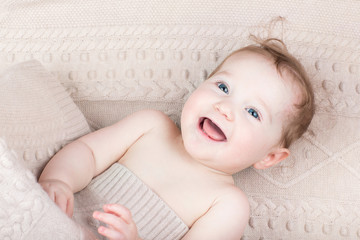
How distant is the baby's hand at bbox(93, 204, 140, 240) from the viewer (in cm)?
92

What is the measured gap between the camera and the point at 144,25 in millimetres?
1472

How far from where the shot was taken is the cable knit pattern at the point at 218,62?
136 cm

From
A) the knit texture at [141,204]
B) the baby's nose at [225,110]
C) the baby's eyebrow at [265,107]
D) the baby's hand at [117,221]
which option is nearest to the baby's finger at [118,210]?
the baby's hand at [117,221]

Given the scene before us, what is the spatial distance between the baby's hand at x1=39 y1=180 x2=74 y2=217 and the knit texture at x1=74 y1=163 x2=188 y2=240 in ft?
0.38

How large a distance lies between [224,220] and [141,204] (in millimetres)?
226

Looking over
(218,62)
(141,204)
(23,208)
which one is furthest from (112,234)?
(218,62)

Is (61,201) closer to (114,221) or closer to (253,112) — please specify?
(114,221)

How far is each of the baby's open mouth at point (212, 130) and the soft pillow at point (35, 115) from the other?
349 millimetres

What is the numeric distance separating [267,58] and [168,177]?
431 millimetres

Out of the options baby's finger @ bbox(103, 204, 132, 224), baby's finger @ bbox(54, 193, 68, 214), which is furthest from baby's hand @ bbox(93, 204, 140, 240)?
baby's finger @ bbox(54, 193, 68, 214)

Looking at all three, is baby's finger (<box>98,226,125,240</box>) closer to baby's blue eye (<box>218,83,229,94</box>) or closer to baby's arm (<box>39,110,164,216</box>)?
baby's arm (<box>39,110,164,216</box>)

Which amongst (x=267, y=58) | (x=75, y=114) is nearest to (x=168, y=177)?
(x=75, y=114)

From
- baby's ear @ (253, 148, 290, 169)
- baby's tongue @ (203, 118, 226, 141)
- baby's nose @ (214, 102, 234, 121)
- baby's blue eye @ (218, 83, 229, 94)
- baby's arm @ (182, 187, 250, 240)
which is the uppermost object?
baby's blue eye @ (218, 83, 229, 94)

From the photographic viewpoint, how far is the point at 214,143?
3.91ft
